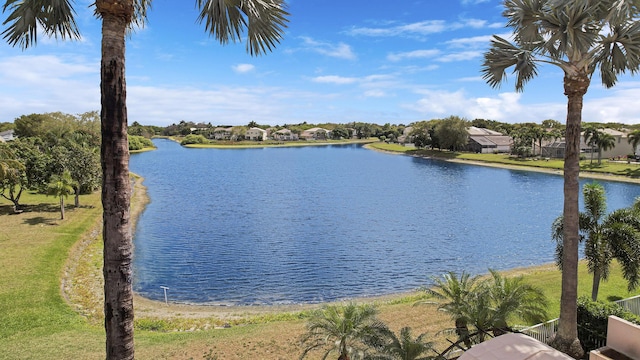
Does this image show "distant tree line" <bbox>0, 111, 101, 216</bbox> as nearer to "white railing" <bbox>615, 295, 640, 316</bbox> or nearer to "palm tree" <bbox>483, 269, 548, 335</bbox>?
"palm tree" <bbox>483, 269, 548, 335</bbox>

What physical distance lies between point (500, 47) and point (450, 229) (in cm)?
2895

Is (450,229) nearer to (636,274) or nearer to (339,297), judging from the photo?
(339,297)

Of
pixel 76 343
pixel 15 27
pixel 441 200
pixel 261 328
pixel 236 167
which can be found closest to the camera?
pixel 15 27

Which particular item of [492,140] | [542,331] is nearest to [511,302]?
[542,331]

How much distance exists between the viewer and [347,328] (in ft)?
41.4

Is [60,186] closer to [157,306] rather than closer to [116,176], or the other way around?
[157,306]

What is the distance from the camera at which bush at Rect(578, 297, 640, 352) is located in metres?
12.9

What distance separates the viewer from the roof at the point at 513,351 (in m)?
7.84

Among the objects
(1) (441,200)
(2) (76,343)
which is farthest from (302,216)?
(2) (76,343)

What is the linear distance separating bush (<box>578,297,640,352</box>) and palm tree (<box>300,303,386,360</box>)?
22.2 feet

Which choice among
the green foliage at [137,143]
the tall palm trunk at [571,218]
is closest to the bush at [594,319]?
the tall palm trunk at [571,218]

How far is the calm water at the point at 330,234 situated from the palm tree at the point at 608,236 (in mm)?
11003

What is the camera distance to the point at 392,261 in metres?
30.1

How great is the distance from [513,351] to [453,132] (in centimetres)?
11064
